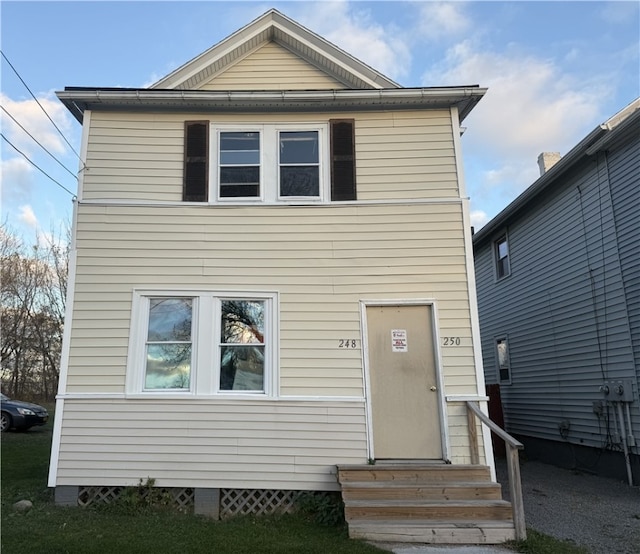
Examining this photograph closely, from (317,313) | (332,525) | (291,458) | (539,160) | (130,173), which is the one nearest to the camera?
(332,525)

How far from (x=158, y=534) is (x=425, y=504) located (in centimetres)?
283

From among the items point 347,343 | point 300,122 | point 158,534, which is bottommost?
point 158,534

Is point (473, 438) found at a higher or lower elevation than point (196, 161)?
lower

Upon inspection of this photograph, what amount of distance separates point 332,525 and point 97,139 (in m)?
6.08

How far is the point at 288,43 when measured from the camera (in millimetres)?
8047

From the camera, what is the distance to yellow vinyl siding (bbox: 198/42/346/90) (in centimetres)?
792

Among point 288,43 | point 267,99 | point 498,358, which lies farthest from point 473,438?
point 498,358

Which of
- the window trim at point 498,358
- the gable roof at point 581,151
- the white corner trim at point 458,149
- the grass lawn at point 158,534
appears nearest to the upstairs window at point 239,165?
the white corner trim at point 458,149

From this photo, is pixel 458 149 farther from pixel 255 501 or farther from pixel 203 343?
pixel 255 501

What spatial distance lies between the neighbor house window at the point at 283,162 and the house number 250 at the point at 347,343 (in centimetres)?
200

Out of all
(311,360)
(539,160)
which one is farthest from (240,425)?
(539,160)

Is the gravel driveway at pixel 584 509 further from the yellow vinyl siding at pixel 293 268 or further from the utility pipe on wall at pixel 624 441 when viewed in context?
the yellow vinyl siding at pixel 293 268

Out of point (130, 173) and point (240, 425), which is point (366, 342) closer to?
point (240, 425)

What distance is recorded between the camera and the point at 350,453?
21.1 ft
